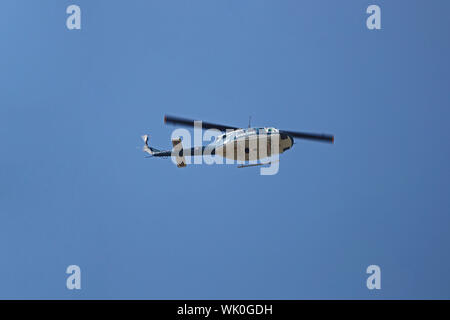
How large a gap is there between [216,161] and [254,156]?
2.49 m

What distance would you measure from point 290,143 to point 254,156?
2162mm

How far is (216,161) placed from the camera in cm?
3288
